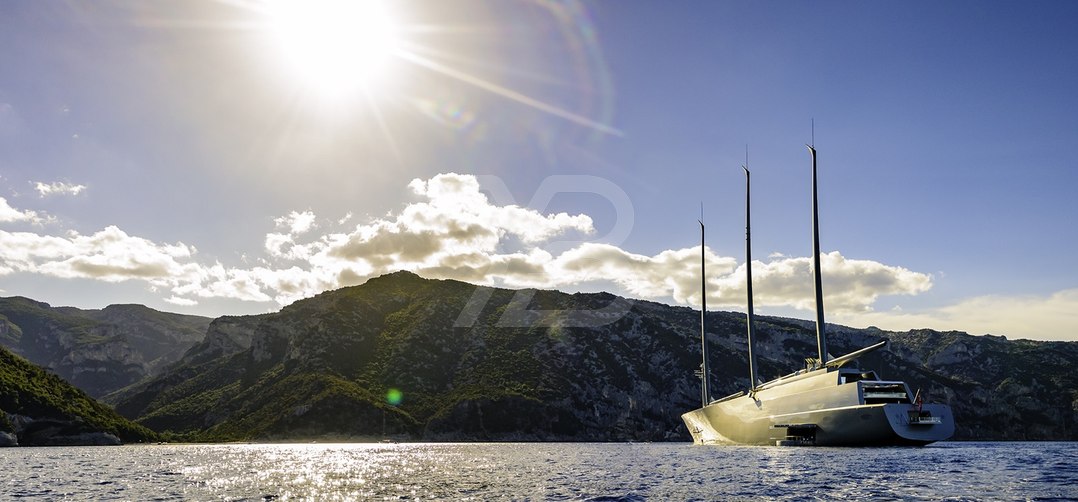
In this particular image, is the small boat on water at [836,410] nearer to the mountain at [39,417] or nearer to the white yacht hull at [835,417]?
the white yacht hull at [835,417]

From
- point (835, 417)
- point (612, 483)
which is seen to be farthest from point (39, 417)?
point (835, 417)

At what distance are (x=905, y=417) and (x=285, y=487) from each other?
72.2m

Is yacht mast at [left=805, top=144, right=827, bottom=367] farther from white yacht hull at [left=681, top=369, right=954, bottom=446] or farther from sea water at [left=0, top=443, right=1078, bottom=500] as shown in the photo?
sea water at [left=0, top=443, right=1078, bottom=500]

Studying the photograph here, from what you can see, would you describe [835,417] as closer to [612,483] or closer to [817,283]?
[817,283]

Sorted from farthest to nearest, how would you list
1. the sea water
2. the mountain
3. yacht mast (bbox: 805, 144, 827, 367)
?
the mountain < yacht mast (bbox: 805, 144, 827, 367) < the sea water

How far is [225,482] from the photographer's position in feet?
175

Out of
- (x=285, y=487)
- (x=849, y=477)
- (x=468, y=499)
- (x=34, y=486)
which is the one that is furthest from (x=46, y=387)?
(x=849, y=477)

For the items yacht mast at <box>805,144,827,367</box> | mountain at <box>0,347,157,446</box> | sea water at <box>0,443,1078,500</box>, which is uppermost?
yacht mast at <box>805,144,827,367</box>

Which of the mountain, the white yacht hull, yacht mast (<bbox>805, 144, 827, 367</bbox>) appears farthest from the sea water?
the mountain

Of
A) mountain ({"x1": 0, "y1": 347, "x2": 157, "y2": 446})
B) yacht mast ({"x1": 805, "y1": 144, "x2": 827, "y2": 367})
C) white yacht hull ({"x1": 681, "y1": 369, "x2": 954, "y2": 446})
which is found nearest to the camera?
white yacht hull ({"x1": 681, "y1": 369, "x2": 954, "y2": 446})

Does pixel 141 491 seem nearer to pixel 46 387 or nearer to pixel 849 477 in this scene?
pixel 849 477

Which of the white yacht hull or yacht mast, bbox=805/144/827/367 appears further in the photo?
yacht mast, bbox=805/144/827/367

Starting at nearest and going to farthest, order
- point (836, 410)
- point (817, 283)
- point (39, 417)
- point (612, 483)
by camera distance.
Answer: point (612, 483) < point (836, 410) < point (817, 283) < point (39, 417)

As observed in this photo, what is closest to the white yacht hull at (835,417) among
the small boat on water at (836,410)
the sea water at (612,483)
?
the small boat on water at (836,410)
